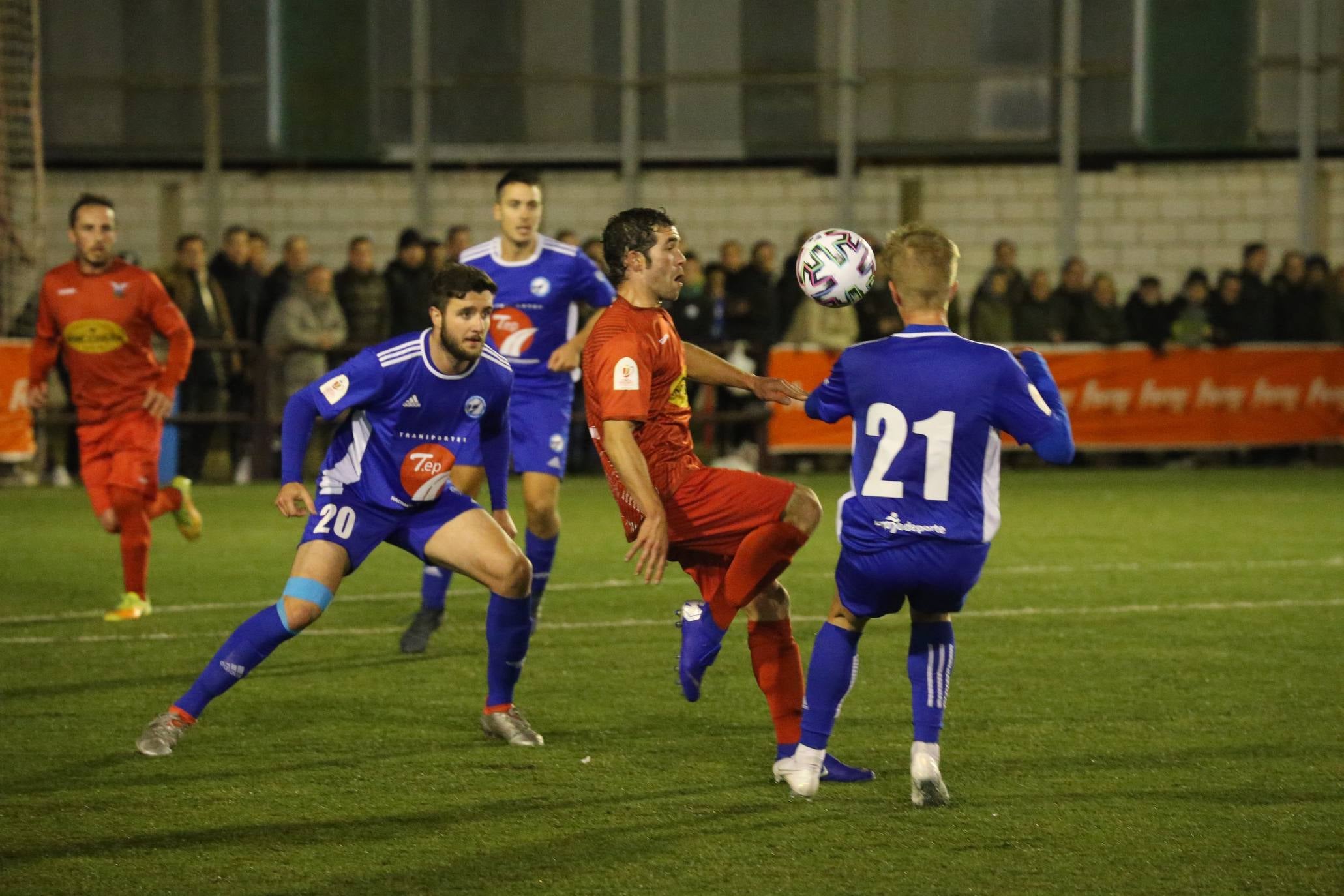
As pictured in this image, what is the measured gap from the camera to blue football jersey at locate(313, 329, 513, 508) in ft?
19.7

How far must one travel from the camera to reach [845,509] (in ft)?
16.6

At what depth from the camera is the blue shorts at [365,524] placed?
6027 millimetres

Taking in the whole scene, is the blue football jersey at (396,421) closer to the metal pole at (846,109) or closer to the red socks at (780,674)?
the red socks at (780,674)

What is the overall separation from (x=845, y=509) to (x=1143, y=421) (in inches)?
498

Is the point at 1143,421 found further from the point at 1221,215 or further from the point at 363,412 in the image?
the point at 363,412

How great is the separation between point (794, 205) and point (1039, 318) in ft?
17.9

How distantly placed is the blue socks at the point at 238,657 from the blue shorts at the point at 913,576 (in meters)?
1.88

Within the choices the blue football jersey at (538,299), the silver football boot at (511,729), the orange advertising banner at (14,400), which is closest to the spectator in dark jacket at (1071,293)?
the orange advertising banner at (14,400)

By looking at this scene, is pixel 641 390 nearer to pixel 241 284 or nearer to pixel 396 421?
pixel 396 421

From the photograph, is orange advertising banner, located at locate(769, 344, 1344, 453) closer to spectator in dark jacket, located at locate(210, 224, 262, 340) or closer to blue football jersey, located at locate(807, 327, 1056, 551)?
spectator in dark jacket, located at locate(210, 224, 262, 340)

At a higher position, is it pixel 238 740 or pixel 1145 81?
pixel 1145 81

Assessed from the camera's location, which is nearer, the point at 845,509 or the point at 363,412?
the point at 845,509

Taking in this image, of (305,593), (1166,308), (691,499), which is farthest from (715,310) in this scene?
(691,499)

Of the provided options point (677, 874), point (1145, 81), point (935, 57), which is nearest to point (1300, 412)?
point (1145, 81)
